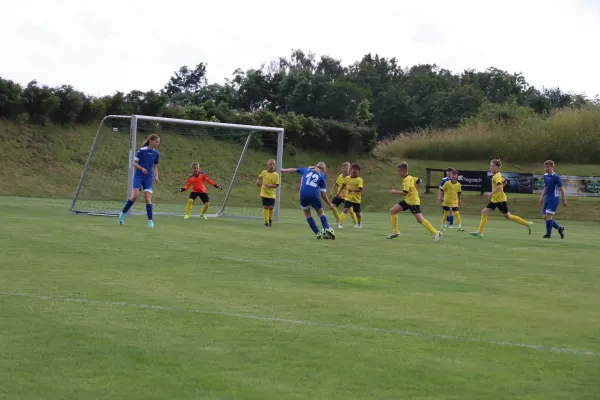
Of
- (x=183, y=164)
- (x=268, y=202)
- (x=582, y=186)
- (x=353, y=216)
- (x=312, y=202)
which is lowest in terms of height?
(x=353, y=216)

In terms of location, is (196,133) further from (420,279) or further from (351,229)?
(420,279)

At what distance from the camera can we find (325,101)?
9719 centimetres

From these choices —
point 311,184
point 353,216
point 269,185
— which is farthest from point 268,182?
point 311,184

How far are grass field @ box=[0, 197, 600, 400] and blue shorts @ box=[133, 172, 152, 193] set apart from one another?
5.44 m

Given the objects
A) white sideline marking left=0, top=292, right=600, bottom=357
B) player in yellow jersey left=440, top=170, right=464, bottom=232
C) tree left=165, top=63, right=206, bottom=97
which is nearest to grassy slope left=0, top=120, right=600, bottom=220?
player in yellow jersey left=440, top=170, right=464, bottom=232

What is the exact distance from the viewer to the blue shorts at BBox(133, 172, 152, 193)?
22.5 m

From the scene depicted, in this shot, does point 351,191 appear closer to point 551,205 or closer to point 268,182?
point 268,182

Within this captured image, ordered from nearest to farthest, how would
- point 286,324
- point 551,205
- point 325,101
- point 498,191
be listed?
point 286,324
point 498,191
point 551,205
point 325,101

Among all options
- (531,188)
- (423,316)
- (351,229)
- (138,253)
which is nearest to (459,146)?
(531,188)

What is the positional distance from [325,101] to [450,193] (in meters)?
68.7

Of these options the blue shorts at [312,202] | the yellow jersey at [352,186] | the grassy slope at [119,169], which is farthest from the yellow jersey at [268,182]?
the grassy slope at [119,169]

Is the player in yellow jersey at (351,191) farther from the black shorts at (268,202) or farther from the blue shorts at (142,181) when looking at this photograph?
the blue shorts at (142,181)

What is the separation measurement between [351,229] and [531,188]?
22.6m

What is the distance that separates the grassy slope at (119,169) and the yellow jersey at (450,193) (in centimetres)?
1359
